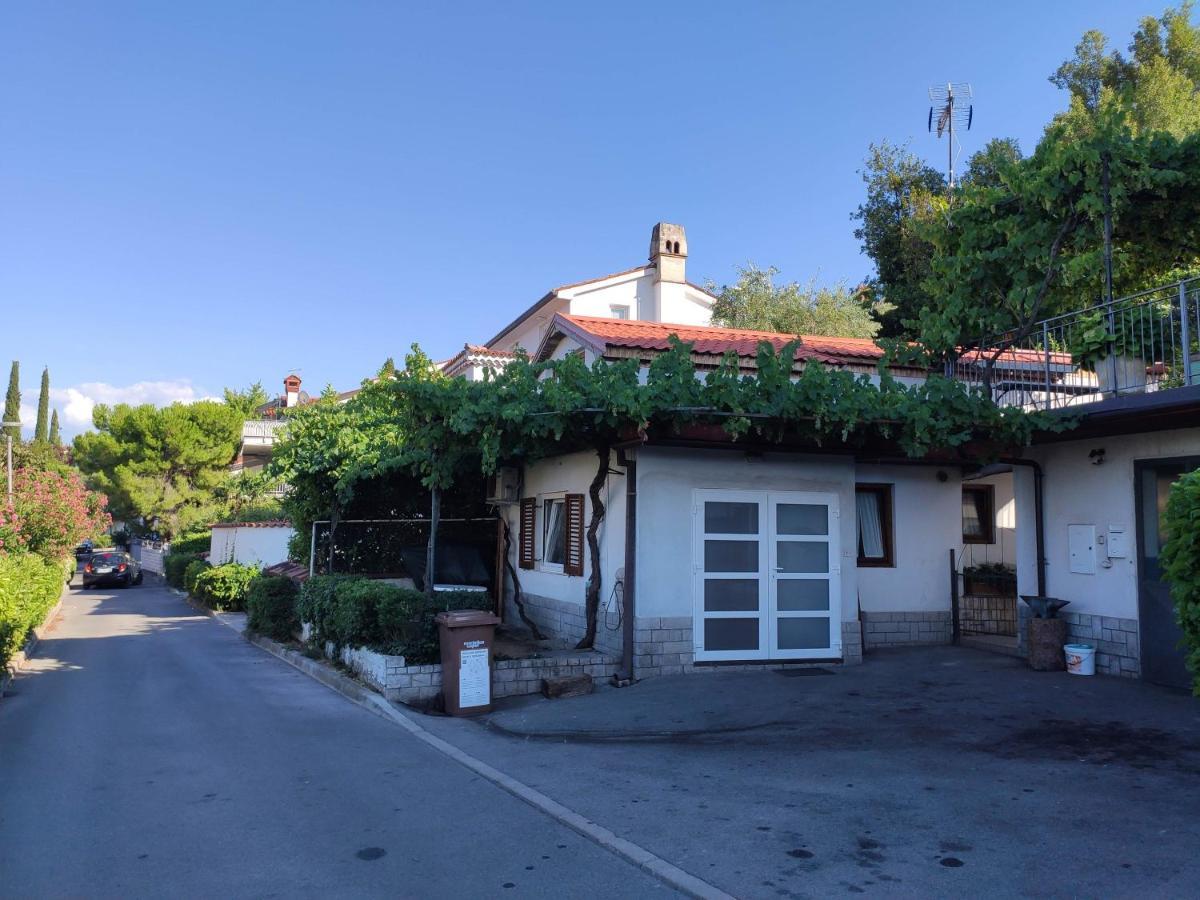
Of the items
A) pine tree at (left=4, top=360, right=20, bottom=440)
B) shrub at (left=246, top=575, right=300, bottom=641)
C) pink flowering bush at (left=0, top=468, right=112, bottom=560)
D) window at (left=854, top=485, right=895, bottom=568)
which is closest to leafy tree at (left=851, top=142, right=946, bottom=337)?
window at (left=854, top=485, right=895, bottom=568)

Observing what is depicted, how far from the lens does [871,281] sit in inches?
877

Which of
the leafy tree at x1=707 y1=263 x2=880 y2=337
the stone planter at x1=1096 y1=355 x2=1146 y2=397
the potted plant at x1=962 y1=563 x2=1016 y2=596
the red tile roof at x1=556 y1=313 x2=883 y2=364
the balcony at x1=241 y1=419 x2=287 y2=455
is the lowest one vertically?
the potted plant at x1=962 y1=563 x2=1016 y2=596

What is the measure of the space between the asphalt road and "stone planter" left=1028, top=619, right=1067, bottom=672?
7083mm

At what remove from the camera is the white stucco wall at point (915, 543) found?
40.2 ft

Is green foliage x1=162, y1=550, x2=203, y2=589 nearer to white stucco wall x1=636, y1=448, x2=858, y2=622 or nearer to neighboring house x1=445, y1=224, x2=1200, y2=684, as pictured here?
neighboring house x1=445, y1=224, x2=1200, y2=684

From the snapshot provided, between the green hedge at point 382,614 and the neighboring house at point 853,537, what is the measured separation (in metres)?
2.00

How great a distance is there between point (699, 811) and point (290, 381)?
45718 millimetres

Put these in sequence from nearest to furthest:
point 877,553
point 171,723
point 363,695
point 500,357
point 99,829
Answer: point 99,829 < point 171,723 < point 363,695 < point 877,553 < point 500,357

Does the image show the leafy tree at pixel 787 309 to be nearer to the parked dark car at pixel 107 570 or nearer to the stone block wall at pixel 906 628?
the stone block wall at pixel 906 628

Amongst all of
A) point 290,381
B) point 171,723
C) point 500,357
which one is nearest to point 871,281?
point 500,357

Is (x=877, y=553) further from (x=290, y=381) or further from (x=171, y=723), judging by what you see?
(x=290, y=381)

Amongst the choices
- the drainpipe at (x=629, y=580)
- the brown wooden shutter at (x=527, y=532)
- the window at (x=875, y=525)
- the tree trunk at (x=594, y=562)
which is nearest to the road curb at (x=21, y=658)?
the brown wooden shutter at (x=527, y=532)

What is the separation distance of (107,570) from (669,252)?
84.6ft

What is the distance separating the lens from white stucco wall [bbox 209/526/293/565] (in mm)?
25641
